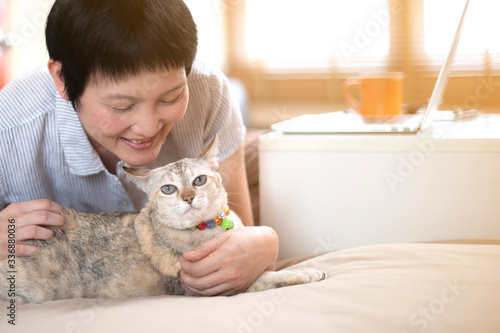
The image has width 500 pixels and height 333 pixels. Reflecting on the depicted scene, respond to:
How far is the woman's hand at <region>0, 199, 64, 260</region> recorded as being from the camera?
0.95 meters

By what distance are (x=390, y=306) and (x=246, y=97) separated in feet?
10.6

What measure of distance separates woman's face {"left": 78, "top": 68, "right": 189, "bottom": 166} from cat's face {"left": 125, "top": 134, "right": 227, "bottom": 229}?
47 millimetres

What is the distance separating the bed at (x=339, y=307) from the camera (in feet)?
2.41

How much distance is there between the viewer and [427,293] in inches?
30.8

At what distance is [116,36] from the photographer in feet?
2.84

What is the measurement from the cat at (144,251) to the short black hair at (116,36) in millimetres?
214

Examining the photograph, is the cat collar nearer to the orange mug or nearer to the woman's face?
the woman's face

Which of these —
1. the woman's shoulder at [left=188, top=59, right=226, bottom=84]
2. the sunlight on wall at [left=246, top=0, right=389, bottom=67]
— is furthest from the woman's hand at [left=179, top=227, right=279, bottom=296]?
the sunlight on wall at [left=246, top=0, right=389, bottom=67]

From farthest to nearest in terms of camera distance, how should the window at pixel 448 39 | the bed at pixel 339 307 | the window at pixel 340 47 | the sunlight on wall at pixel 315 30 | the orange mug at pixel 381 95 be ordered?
the sunlight on wall at pixel 315 30 < the window at pixel 340 47 < the window at pixel 448 39 < the orange mug at pixel 381 95 < the bed at pixel 339 307

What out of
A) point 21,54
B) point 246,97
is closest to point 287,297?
point 21,54

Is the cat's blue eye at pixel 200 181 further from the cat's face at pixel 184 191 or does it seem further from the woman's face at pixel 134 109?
the woman's face at pixel 134 109

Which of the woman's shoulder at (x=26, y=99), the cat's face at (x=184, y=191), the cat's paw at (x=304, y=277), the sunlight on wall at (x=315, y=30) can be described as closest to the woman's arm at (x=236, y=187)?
the cat's face at (x=184, y=191)

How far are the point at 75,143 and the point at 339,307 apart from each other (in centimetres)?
68

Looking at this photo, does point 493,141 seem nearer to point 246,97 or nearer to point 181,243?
point 181,243
